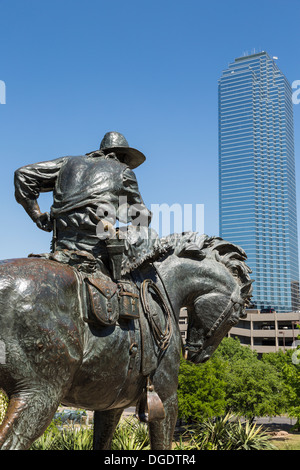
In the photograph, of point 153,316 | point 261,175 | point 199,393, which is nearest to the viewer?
point 153,316

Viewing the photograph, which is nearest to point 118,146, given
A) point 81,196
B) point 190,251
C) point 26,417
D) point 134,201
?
point 134,201

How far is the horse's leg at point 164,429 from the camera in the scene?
14.8 ft

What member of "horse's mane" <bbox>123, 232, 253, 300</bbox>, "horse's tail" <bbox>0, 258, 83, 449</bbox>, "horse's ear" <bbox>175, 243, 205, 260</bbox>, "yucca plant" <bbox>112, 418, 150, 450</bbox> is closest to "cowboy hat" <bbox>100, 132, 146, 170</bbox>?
"horse's mane" <bbox>123, 232, 253, 300</bbox>

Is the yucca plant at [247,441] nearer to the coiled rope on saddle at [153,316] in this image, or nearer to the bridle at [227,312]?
the bridle at [227,312]

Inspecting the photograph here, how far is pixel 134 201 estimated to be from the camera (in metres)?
4.62

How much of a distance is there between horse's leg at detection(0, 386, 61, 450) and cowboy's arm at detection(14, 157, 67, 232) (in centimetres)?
171

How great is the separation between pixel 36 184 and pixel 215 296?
2.26 metres

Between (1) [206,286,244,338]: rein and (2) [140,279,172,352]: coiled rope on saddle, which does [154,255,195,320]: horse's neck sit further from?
(1) [206,286,244,338]: rein

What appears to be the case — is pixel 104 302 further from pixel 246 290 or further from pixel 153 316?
pixel 246 290

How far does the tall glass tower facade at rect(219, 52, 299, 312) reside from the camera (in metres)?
164

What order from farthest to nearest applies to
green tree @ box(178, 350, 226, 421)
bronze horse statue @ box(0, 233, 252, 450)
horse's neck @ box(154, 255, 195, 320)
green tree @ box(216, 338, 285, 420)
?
green tree @ box(216, 338, 285, 420) < green tree @ box(178, 350, 226, 421) < horse's neck @ box(154, 255, 195, 320) < bronze horse statue @ box(0, 233, 252, 450)

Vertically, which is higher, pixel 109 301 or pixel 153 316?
pixel 109 301

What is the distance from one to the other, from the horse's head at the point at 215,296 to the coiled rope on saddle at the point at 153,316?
1.90 ft

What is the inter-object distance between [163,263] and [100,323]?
1.28 m
